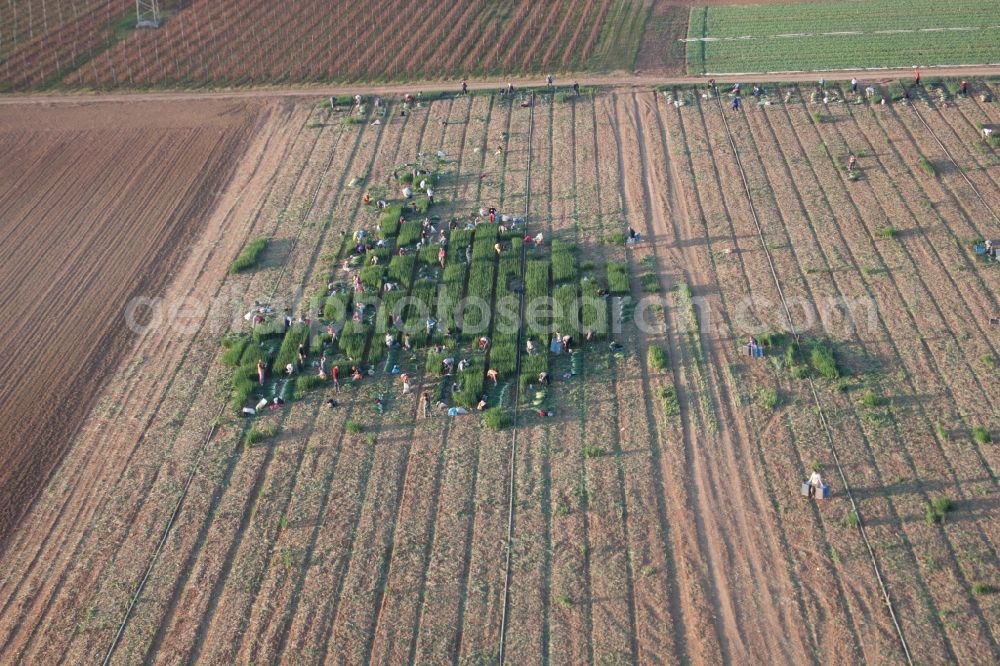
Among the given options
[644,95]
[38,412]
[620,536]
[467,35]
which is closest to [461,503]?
[620,536]

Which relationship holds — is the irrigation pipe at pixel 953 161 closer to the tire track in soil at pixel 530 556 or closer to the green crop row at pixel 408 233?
the tire track in soil at pixel 530 556

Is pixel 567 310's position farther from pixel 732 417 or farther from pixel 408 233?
pixel 408 233

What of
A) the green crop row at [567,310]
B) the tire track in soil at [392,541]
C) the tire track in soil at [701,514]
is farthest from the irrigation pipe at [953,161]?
the tire track in soil at [392,541]

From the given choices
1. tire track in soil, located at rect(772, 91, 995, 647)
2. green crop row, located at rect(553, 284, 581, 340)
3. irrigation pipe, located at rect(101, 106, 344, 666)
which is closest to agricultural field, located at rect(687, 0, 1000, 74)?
green crop row, located at rect(553, 284, 581, 340)

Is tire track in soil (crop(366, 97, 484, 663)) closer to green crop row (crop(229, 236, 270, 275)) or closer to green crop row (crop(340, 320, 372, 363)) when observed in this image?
green crop row (crop(340, 320, 372, 363))

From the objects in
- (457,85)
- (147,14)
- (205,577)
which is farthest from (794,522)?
(147,14)
